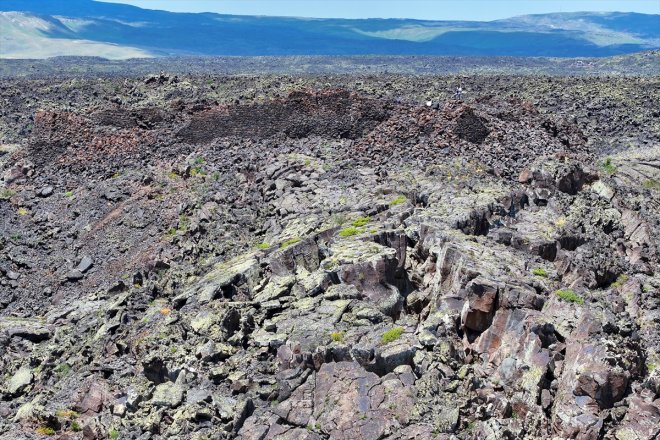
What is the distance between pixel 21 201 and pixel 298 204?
55.4 ft

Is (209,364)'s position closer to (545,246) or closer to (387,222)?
(387,222)

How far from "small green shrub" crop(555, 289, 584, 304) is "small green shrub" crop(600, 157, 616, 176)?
19303 millimetres

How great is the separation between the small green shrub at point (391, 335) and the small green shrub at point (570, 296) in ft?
12.2

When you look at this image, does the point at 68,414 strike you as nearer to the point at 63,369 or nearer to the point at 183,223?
the point at 63,369

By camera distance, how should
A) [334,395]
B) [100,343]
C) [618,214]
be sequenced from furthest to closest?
[618,214] < [100,343] < [334,395]

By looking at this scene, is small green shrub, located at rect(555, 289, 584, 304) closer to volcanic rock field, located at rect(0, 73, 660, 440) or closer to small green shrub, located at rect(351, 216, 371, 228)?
volcanic rock field, located at rect(0, 73, 660, 440)

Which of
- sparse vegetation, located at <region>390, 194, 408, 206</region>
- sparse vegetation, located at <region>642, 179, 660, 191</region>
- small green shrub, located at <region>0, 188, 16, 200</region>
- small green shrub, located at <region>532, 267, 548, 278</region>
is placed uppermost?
sparse vegetation, located at <region>390, 194, 408, 206</region>

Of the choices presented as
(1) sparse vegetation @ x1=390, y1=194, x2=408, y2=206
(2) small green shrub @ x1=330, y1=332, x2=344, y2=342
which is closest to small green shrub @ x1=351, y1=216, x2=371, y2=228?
(1) sparse vegetation @ x1=390, y1=194, x2=408, y2=206

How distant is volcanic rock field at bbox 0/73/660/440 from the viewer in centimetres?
1420

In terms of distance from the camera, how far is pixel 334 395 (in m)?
14.5

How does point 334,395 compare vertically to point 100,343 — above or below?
above

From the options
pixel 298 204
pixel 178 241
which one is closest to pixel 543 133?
pixel 298 204

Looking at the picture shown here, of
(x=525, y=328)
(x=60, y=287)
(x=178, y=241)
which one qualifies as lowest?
(x=60, y=287)

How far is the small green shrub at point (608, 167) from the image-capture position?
34.8m
